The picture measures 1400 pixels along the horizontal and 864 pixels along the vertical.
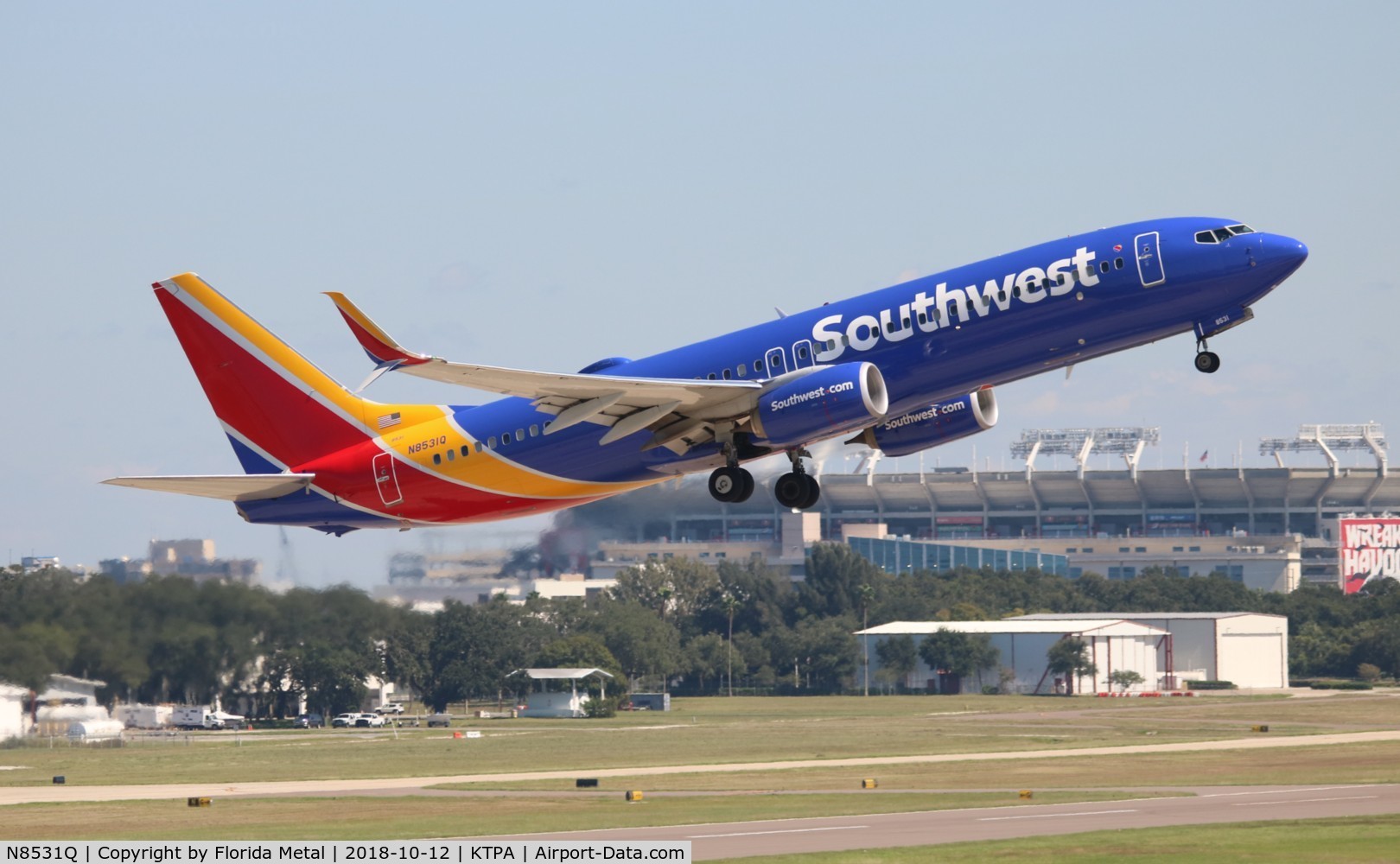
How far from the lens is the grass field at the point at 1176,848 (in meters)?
43.4

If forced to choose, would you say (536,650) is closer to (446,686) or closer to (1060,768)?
(446,686)

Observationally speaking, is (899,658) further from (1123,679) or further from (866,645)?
(1123,679)

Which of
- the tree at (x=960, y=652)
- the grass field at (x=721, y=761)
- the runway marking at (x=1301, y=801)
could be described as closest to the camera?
the grass field at (x=721, y=761)

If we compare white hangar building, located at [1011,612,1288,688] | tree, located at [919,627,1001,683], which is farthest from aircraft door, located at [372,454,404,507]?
white hangar building, located at [1011,612,1288,688]

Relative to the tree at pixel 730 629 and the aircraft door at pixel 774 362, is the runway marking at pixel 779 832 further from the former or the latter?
the tree at pixel 730 629

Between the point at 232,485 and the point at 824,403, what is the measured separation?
17011mm

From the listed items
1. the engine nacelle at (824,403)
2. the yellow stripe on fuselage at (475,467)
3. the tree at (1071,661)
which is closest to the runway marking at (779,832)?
the yellow stripe on fuselage at (475,467)

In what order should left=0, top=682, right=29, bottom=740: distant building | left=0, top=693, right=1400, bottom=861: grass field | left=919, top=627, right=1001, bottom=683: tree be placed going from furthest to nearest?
left=919, top=627, right=1001, bottom=683: tree → left=0, top=682, right=29, bottom=740: distant building → left=0, top=693, right=1400, bottom=861: grass field

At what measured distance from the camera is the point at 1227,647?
502ft

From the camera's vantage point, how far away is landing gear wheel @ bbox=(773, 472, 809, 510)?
4762cm

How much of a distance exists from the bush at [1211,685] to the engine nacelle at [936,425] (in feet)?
355

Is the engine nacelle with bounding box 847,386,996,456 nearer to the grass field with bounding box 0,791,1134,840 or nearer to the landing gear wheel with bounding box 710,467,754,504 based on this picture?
the landing gear wheel with bounding box 710,467,754,504

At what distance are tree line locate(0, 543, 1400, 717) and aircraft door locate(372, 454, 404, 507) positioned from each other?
28.0 m

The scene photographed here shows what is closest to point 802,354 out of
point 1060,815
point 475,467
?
point 475,467
